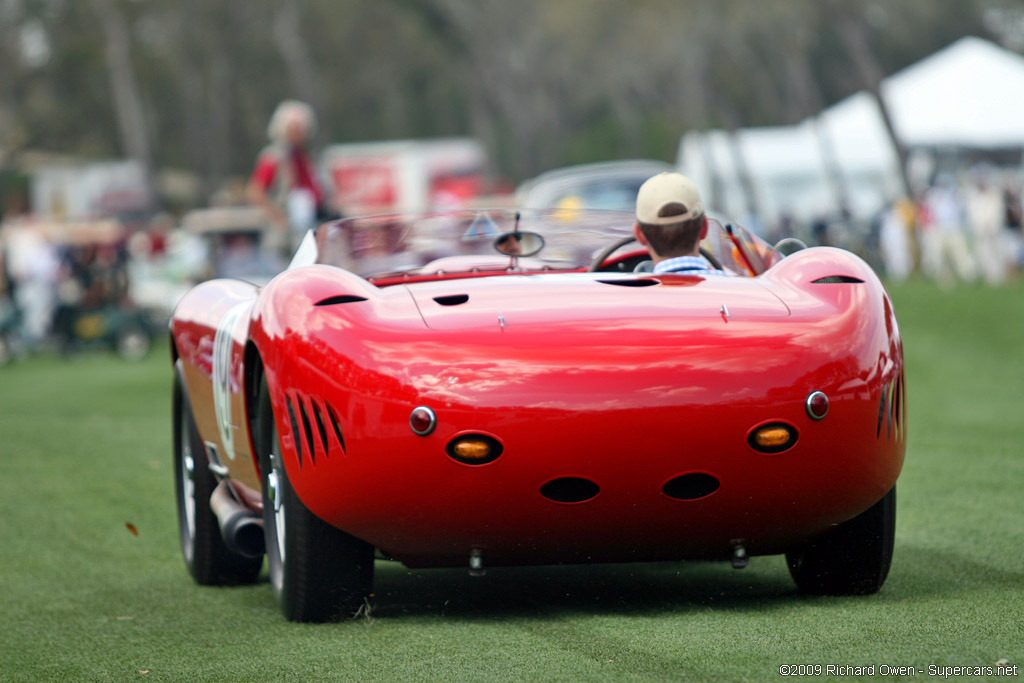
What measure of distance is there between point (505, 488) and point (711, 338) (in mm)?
645

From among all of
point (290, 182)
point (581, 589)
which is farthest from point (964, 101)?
point (581, 589)

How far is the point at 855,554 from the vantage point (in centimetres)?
444

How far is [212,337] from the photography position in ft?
17.1

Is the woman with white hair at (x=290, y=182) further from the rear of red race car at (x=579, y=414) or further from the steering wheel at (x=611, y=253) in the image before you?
the rear of red race car at (x=579, y=414)

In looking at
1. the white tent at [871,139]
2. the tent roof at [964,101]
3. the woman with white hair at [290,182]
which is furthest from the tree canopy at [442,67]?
the woman with white hair at [290,182]

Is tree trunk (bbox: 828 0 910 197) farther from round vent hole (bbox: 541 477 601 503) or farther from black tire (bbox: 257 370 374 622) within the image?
round vent hole (bbox: 541 477 601 503)

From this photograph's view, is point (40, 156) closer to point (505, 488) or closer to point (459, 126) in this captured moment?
point (459, 126)

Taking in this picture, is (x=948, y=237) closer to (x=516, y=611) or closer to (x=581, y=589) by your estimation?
(x=581, y=589)

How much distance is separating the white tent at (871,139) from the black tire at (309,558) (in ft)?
108

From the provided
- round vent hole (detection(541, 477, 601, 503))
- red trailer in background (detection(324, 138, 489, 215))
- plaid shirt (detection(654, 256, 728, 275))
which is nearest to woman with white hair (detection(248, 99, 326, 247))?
plaid shirt (detection(654, 256, 728, 275))

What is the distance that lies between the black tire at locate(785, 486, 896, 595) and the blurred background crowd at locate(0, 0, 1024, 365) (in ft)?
18.9

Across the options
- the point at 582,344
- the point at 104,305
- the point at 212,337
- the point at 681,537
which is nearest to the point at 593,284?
the point at 582,344

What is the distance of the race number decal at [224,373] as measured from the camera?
4884 millimetres

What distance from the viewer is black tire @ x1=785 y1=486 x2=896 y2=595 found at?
14.4ft
